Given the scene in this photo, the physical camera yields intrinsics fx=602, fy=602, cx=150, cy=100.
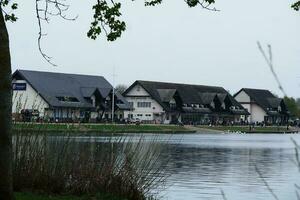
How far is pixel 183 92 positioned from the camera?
12331 cm

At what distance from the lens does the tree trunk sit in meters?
8.62

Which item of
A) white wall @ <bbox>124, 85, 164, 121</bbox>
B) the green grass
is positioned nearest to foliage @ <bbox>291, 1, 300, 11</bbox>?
the green grass

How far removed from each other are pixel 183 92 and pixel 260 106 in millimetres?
27071

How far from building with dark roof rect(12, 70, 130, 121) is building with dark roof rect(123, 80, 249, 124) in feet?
18.0

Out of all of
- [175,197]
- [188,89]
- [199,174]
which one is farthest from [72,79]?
[175,197]

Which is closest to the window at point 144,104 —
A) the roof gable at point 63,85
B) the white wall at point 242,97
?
the roof gable at point 63,85

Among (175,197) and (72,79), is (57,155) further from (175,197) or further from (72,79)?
(72,79)

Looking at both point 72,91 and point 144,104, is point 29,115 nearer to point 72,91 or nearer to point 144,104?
point 72,91

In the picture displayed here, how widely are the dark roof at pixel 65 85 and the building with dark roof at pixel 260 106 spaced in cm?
4610

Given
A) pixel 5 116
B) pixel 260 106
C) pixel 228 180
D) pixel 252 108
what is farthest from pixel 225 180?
pixel 252 108

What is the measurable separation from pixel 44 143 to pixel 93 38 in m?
2.57

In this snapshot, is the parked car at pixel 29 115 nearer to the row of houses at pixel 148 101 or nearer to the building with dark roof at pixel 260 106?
the row of houses at pixel 148 101

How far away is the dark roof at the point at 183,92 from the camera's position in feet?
379

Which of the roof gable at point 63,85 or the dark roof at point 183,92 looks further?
the dark roof at point 183,92
